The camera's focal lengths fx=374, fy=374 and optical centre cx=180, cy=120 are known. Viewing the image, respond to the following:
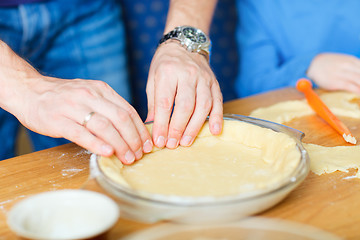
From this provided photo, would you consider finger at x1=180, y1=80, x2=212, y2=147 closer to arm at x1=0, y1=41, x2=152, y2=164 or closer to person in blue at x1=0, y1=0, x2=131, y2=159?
arm at x1=0, y1=41, x2=152, y2=164

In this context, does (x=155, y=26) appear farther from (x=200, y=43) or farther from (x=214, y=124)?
(x=214, y=124)

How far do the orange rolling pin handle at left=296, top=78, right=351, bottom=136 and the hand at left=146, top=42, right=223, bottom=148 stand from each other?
31 cm

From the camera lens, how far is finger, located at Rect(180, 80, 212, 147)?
0.85 m

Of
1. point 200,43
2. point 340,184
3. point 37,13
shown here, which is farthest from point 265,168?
point 37,13

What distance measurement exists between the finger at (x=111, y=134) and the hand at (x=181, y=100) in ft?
0.33

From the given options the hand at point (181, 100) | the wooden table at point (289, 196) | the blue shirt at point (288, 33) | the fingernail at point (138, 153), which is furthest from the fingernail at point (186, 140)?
the blue shirt at point (288, 33)

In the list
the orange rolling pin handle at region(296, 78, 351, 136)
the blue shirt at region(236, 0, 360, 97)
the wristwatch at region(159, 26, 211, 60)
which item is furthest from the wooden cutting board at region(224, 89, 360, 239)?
the blue shirt at region(236, 0, 360, 97)

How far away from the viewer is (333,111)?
1.13 metres

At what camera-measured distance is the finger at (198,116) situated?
0.85 metres

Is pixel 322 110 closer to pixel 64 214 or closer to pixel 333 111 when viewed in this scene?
pixel 333 111

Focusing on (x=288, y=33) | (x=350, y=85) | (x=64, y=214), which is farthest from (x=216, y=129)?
(x=288, y=33)

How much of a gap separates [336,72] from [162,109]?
0.81 metres

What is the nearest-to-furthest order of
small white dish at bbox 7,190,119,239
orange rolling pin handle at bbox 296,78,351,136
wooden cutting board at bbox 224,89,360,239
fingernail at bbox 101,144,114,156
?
small white dish at bbox 7,190,119,239, wooden cutting board at bbox 224,89,360,239, fingernail at bbox 101,144,114,156, orange rolling pin handle at bbox 296,78,351,136

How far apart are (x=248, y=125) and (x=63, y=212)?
1.64 feet
